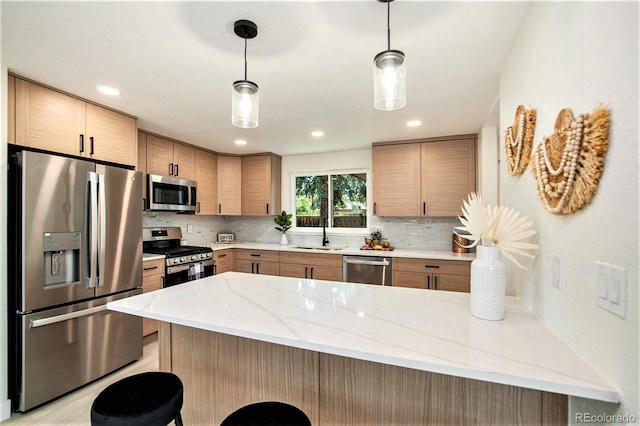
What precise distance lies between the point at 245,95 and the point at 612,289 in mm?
1562

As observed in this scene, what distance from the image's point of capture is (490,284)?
1.16m

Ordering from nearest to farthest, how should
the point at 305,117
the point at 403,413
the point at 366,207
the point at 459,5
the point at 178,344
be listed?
the point at 403,413 < the point at 459,5 < the point at 178,344 < the point at 305,117 < the point at 366,207

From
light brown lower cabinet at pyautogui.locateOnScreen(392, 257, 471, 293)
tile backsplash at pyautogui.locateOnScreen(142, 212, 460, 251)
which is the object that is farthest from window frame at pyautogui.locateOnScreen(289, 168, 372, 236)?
light brown lower cabinet at pyautogui.locateOnScreen(392, 257, 471, 293)

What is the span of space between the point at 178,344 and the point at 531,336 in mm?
1655

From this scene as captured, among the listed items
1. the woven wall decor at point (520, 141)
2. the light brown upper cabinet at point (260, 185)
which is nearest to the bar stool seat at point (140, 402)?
the woven wall decor at point (520, 141)

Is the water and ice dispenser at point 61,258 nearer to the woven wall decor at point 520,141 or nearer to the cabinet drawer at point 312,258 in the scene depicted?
the cabinet drawer at point 312,258

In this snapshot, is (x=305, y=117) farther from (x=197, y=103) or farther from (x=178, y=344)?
(x=178, y=344)

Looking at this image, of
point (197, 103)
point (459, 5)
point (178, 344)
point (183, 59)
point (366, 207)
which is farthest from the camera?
point (366, 207)

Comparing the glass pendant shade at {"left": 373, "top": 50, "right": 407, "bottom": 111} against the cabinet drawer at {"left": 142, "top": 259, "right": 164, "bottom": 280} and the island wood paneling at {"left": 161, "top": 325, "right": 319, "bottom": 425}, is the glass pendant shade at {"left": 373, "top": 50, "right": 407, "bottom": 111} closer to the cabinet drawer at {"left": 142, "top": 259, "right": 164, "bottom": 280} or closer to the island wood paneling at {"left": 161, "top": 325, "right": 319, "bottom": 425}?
the island wood paneling at {"left": 161, "top": 325, "right": 319, "bottom": 425}

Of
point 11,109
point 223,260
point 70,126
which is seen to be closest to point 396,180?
point 223,260

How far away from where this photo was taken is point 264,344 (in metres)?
1.39

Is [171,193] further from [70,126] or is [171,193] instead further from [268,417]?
[268,417]

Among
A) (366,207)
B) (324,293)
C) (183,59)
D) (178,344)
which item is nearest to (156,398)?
(178,344)

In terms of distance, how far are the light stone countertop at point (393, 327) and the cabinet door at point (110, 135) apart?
165 cm
